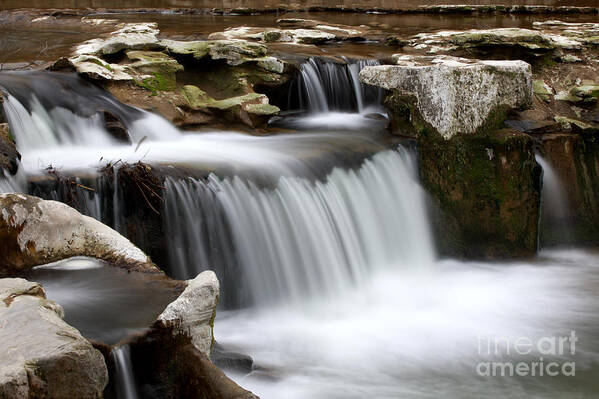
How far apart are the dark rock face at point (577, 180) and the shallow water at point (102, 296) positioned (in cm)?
491

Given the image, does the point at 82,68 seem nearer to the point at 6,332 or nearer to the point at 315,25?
the point at 6,332

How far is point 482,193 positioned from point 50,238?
14.6 feet

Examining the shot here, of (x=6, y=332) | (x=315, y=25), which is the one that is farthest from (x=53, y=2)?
(x=6, y=332)

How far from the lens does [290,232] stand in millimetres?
5797

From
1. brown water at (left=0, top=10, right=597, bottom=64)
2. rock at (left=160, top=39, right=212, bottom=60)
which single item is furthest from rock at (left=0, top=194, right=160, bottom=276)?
brown water at (left=0, top=10, right=597, bottom=64)

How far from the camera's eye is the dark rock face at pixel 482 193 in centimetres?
695

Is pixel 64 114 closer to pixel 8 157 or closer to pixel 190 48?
pixel 8 157

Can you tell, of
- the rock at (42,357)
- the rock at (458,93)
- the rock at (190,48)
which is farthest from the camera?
the rock at (190,48)

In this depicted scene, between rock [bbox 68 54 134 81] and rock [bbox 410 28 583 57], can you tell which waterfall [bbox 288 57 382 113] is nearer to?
rock [bbox 410 28 583 57]

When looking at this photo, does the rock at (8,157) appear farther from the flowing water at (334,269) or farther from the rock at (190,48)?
the rock at (190,48)

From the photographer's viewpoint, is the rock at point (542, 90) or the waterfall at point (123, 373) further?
the rock at point (542, 90)

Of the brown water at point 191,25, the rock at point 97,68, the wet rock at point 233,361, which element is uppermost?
the brown water at point 191,25

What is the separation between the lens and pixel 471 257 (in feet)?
23.0

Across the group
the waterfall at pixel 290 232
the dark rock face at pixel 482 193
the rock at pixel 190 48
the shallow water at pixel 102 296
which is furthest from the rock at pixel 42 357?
the rock at pixel 190 48
